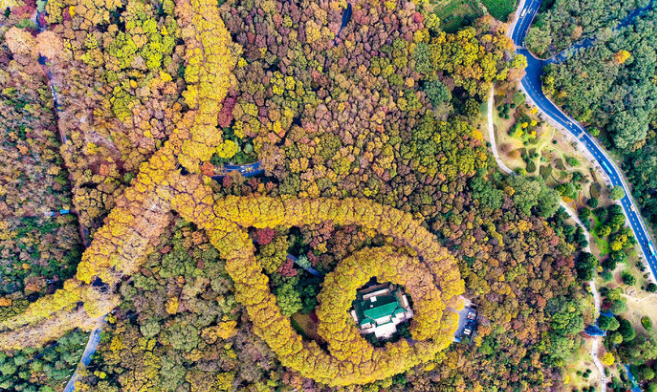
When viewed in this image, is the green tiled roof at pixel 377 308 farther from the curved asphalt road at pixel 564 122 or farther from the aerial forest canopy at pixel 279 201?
the curved asphalt road at pixel 564 122

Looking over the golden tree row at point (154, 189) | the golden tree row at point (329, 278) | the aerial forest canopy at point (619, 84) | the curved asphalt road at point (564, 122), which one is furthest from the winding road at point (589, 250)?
the golden tree row at point (154, 189)

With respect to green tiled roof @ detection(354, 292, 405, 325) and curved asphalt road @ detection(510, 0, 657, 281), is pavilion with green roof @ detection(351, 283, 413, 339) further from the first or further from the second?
curved asphalt road @ detection(510, 0, 657, 281)

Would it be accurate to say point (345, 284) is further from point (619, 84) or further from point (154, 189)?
point (619, 84)

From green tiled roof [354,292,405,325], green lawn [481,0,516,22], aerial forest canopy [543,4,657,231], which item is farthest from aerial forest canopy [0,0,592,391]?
aerial forest canopy [543,4,657,231]

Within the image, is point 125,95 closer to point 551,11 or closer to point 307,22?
point 307,22

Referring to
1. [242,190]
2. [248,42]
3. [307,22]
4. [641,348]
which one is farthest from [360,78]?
[641,348]
